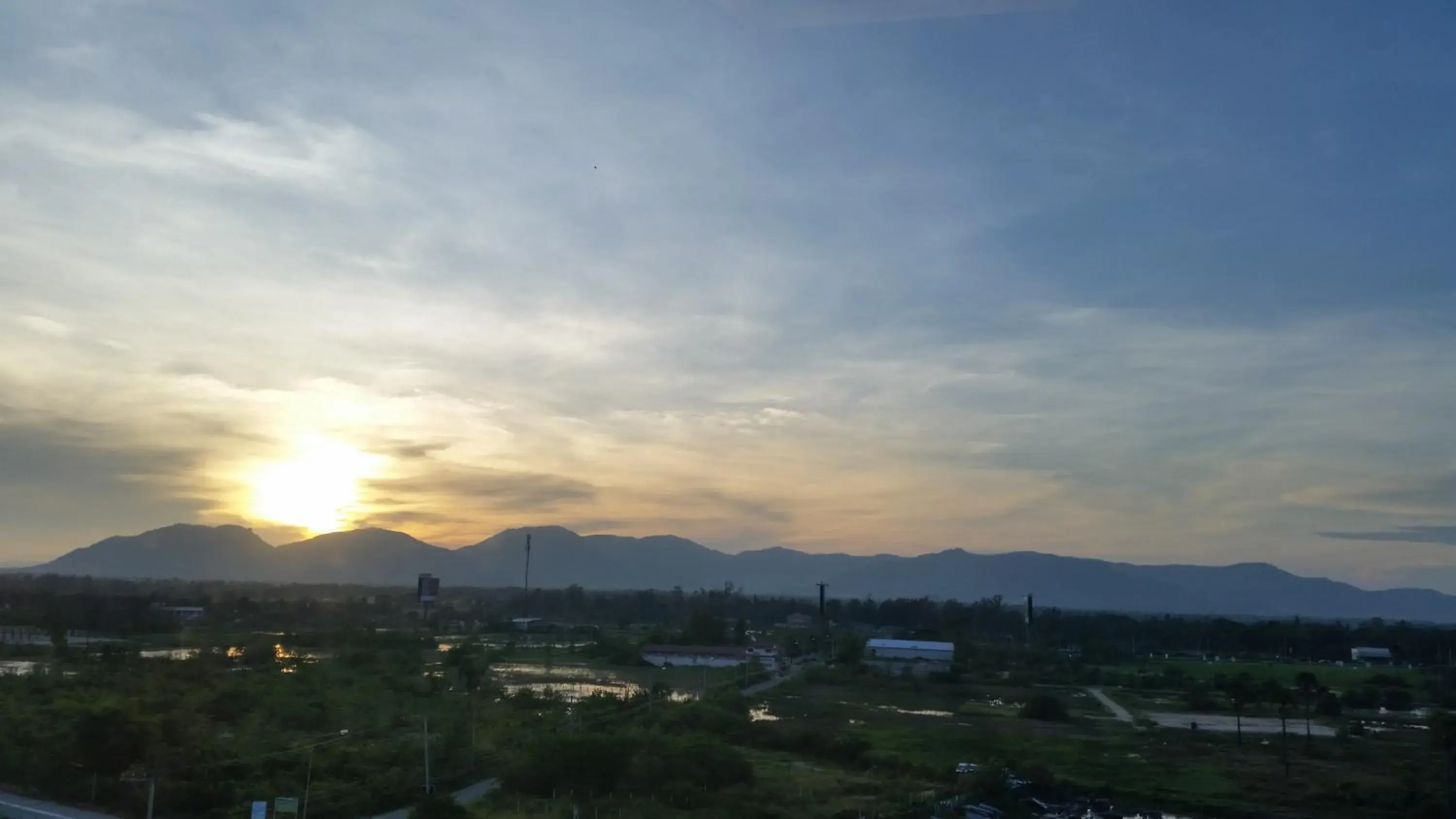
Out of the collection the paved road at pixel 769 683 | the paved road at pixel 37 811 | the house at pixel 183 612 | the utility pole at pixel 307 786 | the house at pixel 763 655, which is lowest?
the paved road at pixel 769 683

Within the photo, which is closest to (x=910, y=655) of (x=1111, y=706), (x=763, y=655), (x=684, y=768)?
(x=763, y=655)

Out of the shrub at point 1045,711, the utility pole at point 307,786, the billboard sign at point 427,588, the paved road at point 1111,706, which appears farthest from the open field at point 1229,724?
the billboard sign at point 427,588

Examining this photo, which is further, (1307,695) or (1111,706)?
(1111,706)

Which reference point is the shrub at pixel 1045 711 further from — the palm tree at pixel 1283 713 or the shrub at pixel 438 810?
the shrub at pixel 438 810

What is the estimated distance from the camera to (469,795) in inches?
882

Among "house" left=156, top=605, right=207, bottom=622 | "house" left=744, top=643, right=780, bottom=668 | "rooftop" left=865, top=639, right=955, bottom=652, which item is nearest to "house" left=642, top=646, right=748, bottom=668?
"house" left=744, top=643, right=780, bottom=668

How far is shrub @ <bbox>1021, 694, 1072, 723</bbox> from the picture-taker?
37719 millimetres

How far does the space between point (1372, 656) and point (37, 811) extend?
75.6 meters

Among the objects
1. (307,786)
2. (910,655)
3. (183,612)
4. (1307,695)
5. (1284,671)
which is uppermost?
(183,612)

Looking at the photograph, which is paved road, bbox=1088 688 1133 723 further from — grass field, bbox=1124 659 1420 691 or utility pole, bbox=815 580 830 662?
utility pole, bbox=815 580 830 662

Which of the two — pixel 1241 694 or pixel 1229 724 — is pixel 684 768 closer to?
pixel 1229 724

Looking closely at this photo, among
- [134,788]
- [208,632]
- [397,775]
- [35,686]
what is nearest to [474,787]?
[397,775]

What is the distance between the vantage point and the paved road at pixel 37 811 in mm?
17938

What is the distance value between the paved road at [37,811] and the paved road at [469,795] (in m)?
4.85
